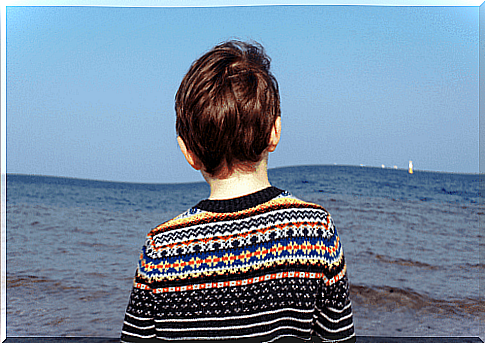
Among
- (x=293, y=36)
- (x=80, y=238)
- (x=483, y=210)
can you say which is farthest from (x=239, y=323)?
(x=80, y=238)

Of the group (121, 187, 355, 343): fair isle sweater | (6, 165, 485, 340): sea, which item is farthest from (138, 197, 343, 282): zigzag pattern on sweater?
(6, 165, 485, 340): sea

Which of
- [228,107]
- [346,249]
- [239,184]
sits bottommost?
[346,249]

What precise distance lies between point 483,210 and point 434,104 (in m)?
1.36

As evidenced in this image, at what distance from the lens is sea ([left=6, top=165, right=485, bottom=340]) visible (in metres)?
3.32

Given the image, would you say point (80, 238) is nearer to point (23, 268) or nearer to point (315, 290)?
point (23, 268)

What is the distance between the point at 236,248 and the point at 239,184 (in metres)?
0.09

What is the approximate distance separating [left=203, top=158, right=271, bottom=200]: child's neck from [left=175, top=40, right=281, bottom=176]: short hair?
12 mm

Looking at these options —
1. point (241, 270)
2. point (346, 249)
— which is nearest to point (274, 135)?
point (241, 270)

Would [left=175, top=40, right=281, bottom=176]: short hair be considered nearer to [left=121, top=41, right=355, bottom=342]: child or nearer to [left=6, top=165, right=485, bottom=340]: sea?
[left=121, top=41, right=355, bottom=342]: child

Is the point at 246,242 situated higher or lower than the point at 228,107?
lower

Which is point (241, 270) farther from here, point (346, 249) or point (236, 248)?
point (346, 249)

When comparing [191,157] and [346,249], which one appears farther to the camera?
[346,249]

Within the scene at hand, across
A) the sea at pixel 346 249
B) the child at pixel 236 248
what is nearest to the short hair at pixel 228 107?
the child at pixel 236 248

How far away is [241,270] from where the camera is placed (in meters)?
0.56
